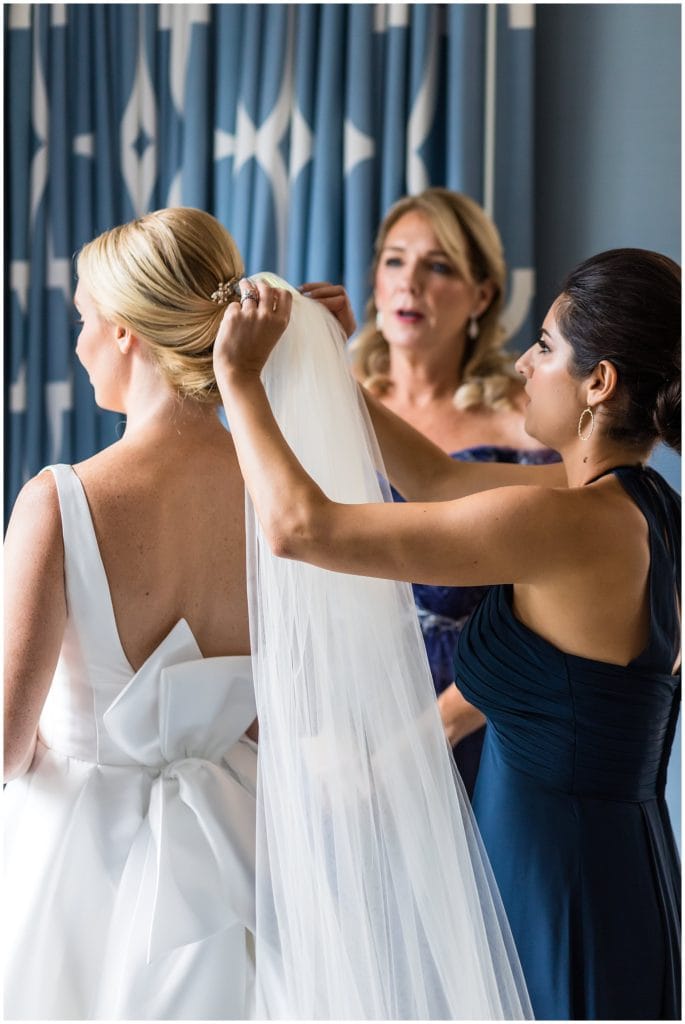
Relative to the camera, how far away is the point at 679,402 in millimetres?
1236

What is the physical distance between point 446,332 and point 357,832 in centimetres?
147

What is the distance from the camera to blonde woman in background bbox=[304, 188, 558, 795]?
7.88ft

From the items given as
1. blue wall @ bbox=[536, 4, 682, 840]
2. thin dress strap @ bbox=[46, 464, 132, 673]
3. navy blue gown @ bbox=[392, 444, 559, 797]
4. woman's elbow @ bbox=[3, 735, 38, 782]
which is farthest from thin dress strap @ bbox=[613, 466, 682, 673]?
blue wall @ bbox=[536, 4, 682, 840]

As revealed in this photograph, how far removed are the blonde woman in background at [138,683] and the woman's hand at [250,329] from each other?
0.24ft

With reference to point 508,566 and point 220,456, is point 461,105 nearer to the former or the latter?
point 220,456

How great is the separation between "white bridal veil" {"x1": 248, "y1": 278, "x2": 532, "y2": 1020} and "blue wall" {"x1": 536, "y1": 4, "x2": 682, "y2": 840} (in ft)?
3.59

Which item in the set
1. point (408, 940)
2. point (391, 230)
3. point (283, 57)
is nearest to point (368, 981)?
point (408, 940)

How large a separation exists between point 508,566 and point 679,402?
291 mm

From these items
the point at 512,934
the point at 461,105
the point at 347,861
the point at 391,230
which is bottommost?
the point at 512,934

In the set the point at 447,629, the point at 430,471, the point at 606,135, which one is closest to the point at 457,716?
the point at 447,629

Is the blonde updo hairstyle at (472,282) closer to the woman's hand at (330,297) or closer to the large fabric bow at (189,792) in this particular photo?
the woman's hand at (330,297)

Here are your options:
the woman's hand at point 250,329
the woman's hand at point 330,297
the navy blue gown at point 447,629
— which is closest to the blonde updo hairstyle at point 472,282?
the navy blue gown at point 447,629

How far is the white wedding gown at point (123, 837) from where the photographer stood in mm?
1239

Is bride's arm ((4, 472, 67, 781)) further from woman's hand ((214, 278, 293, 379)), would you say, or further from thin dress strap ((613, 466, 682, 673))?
thin dress strap ((613, 466, 682, 673))
